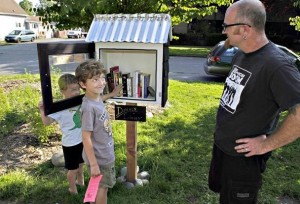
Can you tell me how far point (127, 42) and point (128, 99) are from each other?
63cm

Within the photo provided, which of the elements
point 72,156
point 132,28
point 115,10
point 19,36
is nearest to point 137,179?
point 72,156

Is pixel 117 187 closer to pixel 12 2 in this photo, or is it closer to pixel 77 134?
pixel 77 134

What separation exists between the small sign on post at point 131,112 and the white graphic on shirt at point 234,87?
3.59ft

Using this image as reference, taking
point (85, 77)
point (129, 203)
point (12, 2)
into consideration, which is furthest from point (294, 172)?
point (12, 2)

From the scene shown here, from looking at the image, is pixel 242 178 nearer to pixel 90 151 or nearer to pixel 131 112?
pixel 90 151

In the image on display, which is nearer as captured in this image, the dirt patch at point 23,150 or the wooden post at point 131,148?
the wooden post at point 131,148

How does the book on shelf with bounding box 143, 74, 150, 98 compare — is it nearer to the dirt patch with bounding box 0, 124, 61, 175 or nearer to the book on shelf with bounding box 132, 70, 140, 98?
the book on shelf with bounding box 132, 70, 140, 98

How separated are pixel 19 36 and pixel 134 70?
107 ft

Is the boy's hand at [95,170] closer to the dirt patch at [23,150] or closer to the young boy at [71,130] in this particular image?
the young boy at [71,130]

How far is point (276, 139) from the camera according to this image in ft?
6.52

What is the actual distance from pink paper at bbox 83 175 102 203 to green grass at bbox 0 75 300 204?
2.49ft

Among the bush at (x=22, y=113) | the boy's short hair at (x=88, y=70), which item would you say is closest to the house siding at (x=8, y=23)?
the bush at (x=22, y=113)

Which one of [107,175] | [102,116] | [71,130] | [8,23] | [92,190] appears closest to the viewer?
[92,190]

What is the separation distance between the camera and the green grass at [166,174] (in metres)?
3.27
